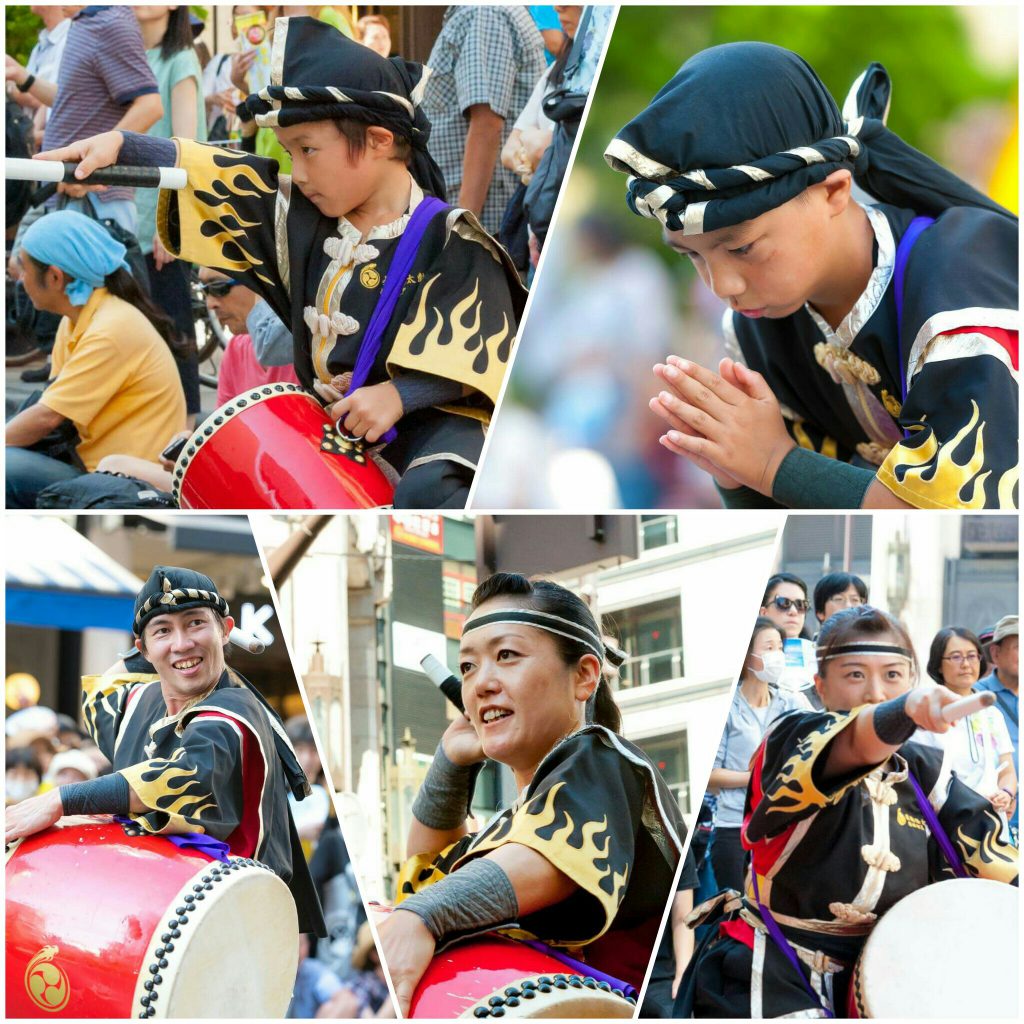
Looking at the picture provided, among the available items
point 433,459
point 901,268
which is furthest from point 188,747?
point 901,268

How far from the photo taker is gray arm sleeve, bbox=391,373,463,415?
2234 millimetres

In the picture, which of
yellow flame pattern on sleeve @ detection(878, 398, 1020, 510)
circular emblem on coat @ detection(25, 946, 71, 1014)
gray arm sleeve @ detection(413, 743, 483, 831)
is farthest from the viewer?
gray arm sleeve @ detection(413, 743, 483, 831)

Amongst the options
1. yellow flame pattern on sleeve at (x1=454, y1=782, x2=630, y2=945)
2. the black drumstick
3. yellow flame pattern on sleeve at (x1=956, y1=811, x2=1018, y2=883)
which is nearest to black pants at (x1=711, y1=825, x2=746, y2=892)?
yellow flame pattern on sleeve at (x1=454, y1=782, x2=630, y2=945)

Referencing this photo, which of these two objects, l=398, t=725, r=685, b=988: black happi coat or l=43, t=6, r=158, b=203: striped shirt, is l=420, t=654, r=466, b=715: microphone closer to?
l=398, t=725, r=685, b=988: black happi coat

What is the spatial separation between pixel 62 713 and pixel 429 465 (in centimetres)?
57

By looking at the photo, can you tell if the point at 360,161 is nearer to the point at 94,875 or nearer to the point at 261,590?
the point at 261,590

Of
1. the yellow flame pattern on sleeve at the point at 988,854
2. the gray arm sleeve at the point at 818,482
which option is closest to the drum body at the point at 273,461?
the gray arm sleeve at the point at 818,482

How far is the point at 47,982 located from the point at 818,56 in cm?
154

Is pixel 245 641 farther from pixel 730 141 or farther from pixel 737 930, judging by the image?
pixel 730 141

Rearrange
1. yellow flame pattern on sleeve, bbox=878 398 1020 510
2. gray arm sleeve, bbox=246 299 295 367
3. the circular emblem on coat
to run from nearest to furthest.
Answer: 1. yellow flame pattern on sleeve, bbox=878 398 1020 510
2. the circular emblem on coat
3. gray arm sleeve, bbox=246 299 295 367

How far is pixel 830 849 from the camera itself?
2229 mm

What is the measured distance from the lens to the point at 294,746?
2273mm

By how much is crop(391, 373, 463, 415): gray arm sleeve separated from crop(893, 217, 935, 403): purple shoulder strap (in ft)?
1.81

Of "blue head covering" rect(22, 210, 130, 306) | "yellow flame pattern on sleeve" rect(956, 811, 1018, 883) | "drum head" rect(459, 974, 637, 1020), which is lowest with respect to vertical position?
"drum head" rect(459, 974, 637, 1020)
